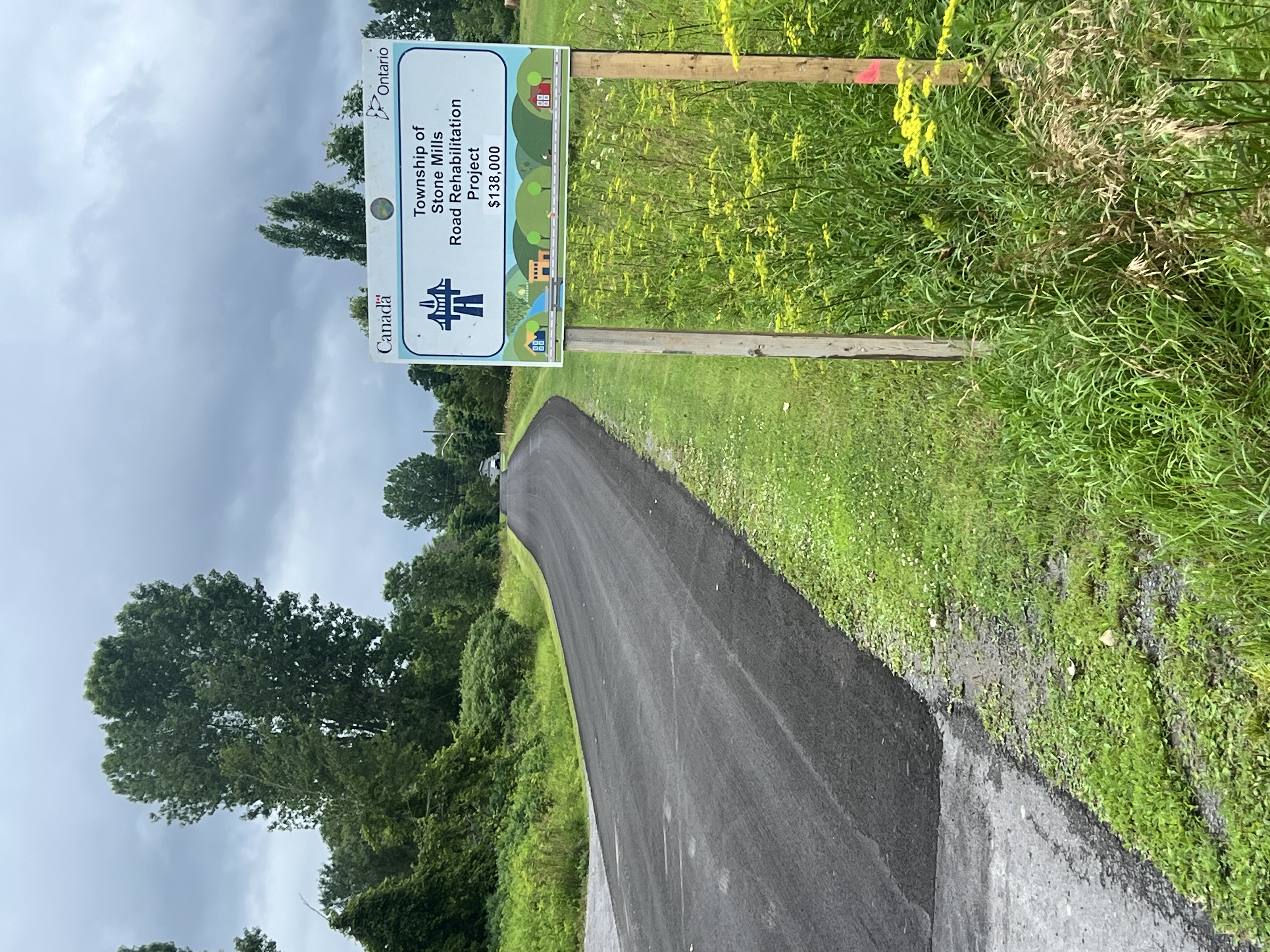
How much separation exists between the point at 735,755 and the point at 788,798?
83 centimetres

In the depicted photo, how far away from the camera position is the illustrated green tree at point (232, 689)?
77.2 feet

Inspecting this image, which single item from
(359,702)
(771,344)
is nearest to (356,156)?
(359,702)

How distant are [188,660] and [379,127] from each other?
3038cm

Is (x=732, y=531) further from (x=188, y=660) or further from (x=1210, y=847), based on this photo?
(x=188, y=660)

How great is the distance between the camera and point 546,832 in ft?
38.6

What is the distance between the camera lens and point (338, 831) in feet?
69.1

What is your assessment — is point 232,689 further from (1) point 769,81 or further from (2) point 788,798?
(1) point 769,81

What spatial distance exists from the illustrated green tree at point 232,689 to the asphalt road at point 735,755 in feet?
40.5

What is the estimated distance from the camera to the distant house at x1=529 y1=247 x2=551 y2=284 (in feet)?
12.6

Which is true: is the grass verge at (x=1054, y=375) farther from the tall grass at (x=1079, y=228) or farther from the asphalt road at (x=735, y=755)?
the asphalt road at (x=735, y=755)

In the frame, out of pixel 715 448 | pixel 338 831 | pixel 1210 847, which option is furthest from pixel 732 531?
pixel 338 831

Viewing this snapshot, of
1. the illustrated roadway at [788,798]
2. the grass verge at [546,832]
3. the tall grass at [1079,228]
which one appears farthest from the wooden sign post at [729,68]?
the grass verge at [546,832]

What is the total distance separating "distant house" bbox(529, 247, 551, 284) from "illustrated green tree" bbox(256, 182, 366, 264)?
27.6 meters

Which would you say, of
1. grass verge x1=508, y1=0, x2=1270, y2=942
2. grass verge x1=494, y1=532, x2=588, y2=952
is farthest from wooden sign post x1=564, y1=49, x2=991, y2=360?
grass verge x1=494, y1=532, x2=588, y2=952
